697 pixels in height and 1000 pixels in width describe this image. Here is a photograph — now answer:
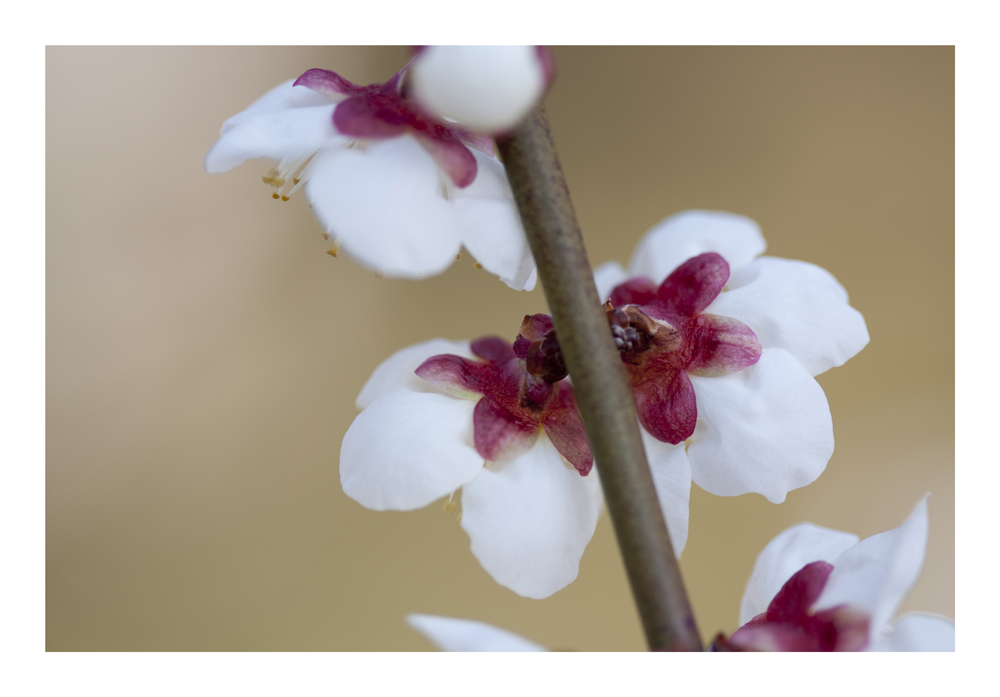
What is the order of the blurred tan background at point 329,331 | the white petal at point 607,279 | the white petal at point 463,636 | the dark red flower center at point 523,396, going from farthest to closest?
A: 1. the blurred tan background at point 329,331
2. the white petal at point 607,279
3. the dark red flower center at point 523,396
4. the white petal at point 463,636

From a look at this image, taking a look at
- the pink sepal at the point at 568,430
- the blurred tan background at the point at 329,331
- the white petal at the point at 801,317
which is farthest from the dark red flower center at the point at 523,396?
the blurred tan background at the point at 329,331

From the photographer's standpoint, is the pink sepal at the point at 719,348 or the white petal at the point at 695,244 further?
the white petal at the point at 695,244

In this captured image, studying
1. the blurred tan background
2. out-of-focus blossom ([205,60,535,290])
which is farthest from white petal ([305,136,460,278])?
the blurred tan background

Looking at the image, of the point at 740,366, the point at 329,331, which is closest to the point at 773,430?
the point at 740,366

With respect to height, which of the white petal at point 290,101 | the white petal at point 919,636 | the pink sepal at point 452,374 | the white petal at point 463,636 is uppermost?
the white petal at point 290,101

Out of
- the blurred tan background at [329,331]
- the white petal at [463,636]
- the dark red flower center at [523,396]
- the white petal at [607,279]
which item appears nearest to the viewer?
the white petal at [463,636]

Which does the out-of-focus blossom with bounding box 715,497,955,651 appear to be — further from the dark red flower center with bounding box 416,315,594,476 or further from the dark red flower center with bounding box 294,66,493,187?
the dark red flower center with bounding box 294,66,493,187

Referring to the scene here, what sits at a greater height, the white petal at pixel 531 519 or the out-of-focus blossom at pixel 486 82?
the out-of-focus blossom at pixel 486 82

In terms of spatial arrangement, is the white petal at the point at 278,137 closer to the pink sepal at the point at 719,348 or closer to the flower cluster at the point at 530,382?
the flower cluster at the point at 530,382
